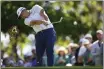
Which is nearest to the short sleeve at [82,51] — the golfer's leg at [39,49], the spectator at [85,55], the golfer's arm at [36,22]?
the spectator at [85,55]

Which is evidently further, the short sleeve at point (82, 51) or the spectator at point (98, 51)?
the short sleeve at point (82, 51)

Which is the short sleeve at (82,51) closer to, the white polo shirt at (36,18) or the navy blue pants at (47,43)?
the navy blue pants at (47,43)

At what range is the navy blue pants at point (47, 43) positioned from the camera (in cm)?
601

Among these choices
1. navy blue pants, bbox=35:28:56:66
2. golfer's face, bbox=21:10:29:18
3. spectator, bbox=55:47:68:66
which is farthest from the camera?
spectator, bbox=55:47:68:66

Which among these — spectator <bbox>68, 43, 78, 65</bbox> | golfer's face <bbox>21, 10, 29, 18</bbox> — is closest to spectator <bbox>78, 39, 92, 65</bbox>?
spectator <bbox>68, 43, 78, 65</bbox>

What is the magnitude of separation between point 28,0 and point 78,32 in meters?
2.14

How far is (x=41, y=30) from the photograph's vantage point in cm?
603

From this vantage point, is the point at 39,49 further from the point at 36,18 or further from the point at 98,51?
the point at 98,51

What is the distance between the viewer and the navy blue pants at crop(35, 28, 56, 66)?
237 inches

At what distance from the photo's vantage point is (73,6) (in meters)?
11.0

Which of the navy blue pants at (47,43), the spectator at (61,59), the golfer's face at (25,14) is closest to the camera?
the navy blue pants at (47,43)

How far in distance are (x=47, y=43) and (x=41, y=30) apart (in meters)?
0.23

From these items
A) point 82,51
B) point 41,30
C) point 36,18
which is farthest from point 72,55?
point 36,18

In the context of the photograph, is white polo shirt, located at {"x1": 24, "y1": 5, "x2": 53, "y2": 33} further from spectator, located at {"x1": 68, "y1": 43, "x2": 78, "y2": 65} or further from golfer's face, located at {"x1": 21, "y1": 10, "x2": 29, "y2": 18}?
spectator, located at {"x1": 68, "y1": 43, "x2": 78, "y2": 65}
